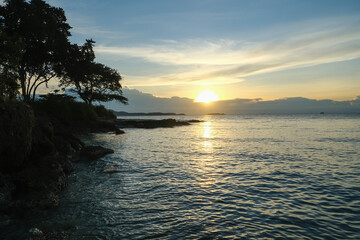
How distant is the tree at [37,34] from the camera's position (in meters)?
31.6

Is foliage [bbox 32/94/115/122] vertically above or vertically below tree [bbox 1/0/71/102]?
below

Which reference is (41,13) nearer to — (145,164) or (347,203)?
(145,164)

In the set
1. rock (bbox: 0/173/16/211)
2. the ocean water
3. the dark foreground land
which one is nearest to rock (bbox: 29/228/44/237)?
the dark foreground land

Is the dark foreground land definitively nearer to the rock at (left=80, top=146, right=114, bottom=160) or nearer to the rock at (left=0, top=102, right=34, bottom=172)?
the rock at (left=0, top=102, right=34, bottom=172)

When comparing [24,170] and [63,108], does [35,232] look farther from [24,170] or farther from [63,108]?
[63,108]

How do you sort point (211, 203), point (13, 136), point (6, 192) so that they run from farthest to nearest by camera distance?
point (13, 136), point (211, 203), point (6, 192)

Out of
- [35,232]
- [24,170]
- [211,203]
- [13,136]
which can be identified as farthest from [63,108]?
[211,203]

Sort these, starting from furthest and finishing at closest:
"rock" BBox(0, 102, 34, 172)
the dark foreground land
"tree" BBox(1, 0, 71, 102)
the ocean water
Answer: "tree" BBox(1, 0, 71, 102) → "rock" BBox(0, 102, 34, 172) → the dark foreground land → the ocean water

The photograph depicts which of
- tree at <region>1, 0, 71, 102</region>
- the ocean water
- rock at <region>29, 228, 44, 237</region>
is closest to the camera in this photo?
rock at <region>29, 228, 44, 237</region>

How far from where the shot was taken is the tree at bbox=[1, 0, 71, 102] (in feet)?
104

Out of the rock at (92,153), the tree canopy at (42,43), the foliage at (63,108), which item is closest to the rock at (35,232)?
the rock at (92,153)

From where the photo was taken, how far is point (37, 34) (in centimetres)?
3262

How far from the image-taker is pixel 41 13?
109 feet

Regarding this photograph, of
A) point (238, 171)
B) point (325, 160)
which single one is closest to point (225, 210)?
point (238, 171)
